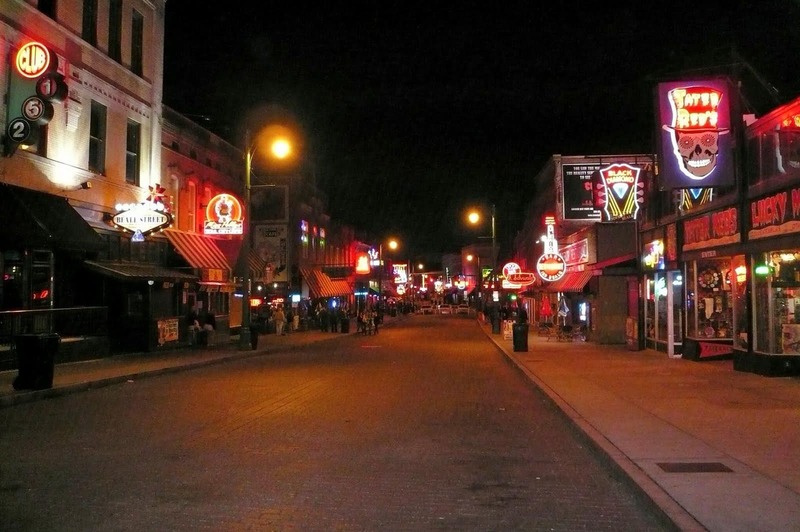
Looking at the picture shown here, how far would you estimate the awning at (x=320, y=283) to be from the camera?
50094mm

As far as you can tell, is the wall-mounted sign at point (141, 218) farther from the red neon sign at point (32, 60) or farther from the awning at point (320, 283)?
the awning at point (320, 283)

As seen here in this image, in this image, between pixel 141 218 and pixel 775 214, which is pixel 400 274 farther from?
pixel 775 214

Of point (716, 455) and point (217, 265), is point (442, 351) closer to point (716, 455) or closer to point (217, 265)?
point (217, 265)

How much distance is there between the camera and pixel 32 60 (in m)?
18.7

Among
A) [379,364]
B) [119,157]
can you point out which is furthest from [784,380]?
[119,157]

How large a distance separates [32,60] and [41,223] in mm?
4313

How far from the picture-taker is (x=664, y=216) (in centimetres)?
2238

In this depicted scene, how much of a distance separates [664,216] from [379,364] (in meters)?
10.1

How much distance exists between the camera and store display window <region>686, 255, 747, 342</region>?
64.8ft

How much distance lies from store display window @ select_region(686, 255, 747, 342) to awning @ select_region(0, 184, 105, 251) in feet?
56.2

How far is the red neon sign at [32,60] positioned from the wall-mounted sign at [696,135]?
51.8ft

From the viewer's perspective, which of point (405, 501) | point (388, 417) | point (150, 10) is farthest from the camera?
point (150, 10)

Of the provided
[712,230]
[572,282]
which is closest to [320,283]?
[572,282]

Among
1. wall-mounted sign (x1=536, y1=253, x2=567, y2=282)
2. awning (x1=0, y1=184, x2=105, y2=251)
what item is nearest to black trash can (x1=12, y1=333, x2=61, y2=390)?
awning (x1=0, y1=184, x2=105, y2=251)
